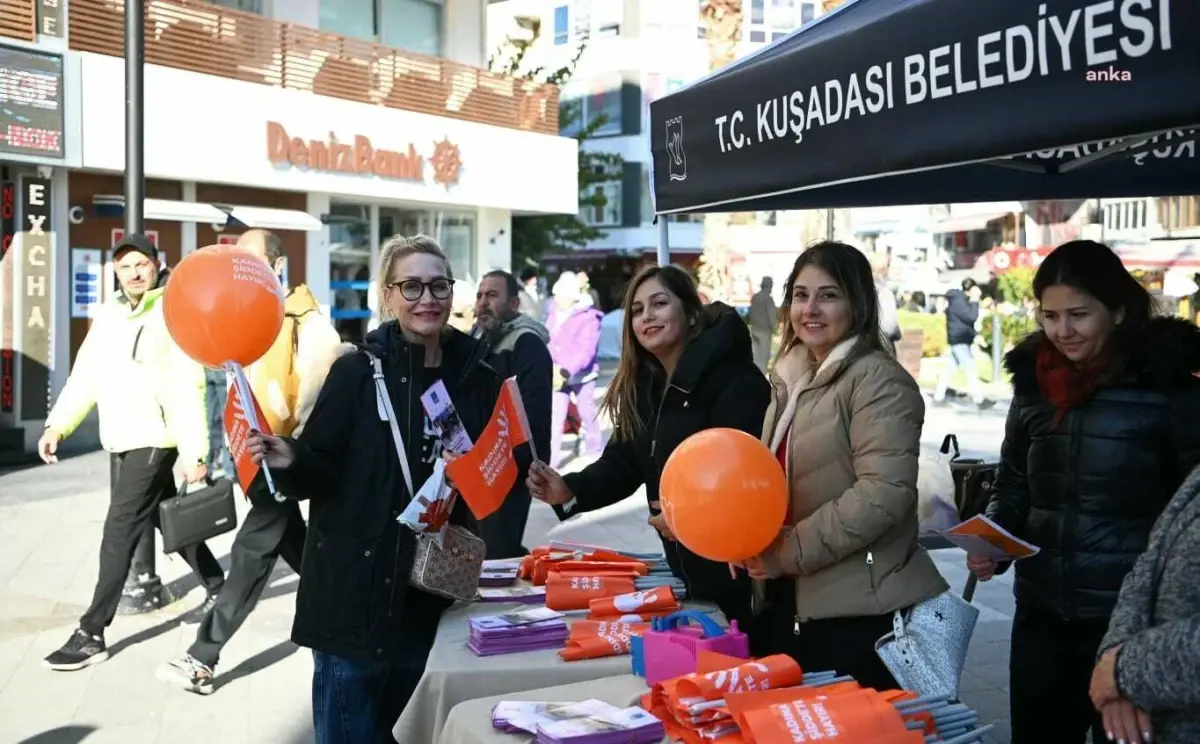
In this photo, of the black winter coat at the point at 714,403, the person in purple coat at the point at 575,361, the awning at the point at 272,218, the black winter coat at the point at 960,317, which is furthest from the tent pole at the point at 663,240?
the black winter coat at the point at 960,317

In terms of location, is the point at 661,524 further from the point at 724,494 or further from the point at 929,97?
the point at 929,97

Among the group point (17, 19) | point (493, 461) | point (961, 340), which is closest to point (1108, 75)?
point (493, 461)

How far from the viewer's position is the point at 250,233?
17.8ft

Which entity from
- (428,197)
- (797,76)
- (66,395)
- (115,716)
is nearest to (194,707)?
(115,716)

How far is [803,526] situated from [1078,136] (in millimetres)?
1251

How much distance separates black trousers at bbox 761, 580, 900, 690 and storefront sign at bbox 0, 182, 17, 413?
11879mm

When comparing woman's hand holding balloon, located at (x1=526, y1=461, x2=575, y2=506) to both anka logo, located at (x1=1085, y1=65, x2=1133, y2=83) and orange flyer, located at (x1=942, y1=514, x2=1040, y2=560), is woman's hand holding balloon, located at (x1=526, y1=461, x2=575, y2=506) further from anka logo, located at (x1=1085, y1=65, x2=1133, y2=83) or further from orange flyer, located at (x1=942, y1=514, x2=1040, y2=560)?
anka logo, located at (x1=1085, y1=65, x2=1133, y2=83)

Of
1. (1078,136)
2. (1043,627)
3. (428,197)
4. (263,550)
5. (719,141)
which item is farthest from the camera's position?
(428,197)

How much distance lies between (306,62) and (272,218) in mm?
2469

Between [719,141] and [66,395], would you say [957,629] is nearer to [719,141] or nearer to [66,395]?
[719,141]

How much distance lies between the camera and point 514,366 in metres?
5.84

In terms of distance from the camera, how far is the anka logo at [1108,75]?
1.92 m

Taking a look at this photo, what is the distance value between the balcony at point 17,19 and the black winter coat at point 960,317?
12399 mm

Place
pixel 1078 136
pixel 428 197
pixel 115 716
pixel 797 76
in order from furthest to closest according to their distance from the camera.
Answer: pixel 428 197, pixel 115 716, pixel 797 76, pixel 1078 136
